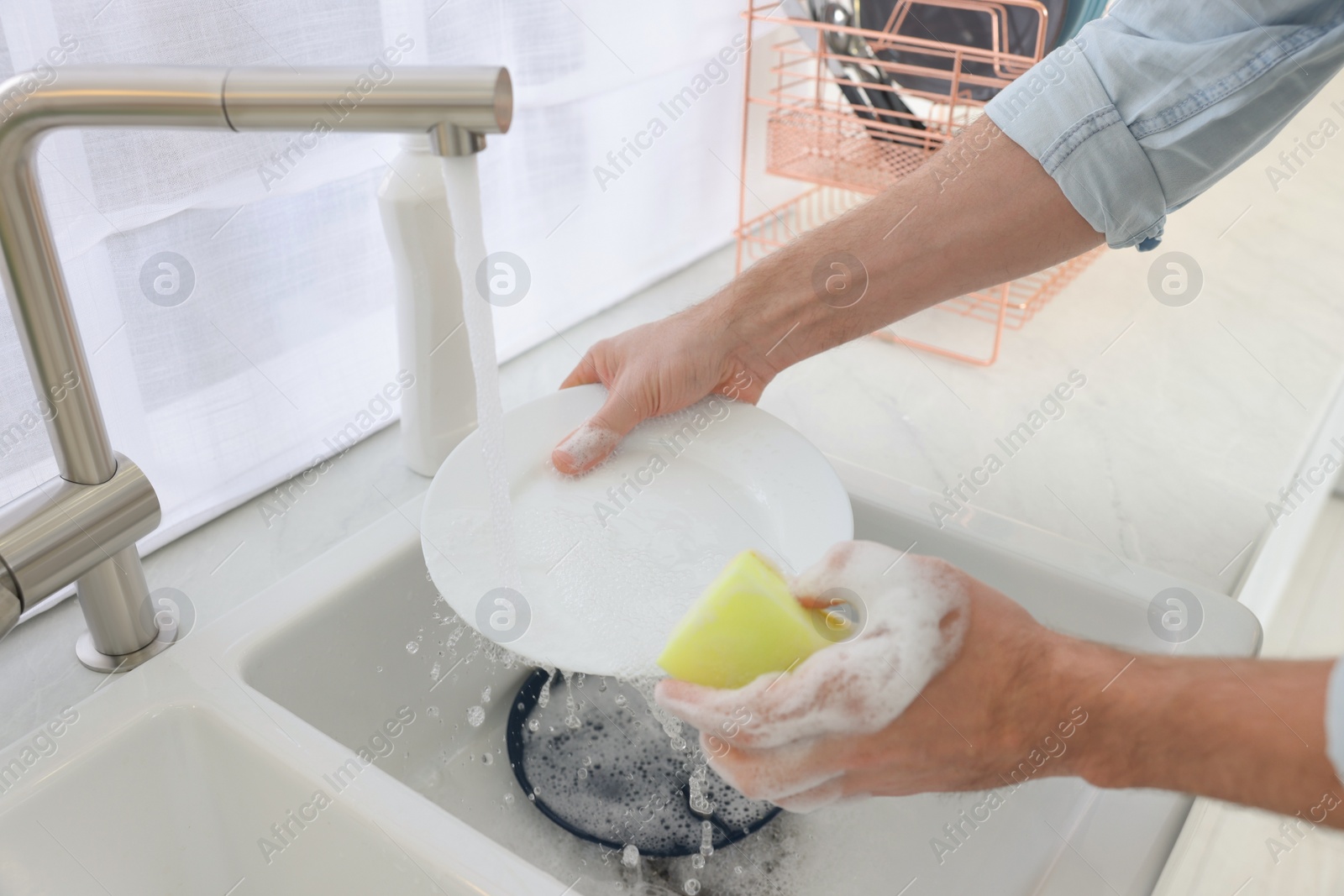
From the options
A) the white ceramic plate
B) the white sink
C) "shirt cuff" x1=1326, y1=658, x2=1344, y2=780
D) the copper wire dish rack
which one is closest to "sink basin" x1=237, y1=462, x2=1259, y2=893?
the white sink

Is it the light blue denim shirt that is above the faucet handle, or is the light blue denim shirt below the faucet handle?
above

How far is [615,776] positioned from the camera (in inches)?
29.8

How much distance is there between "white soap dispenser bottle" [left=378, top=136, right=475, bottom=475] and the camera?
2.55 feet

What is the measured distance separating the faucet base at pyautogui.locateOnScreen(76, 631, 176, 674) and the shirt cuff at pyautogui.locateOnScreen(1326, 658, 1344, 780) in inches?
25.3

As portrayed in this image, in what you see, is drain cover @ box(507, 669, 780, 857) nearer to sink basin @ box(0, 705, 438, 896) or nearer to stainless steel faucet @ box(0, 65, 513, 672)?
sink basin @ box(0, 705, 438, 896)

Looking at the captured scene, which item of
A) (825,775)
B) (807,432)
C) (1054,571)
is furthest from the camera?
(807,432)

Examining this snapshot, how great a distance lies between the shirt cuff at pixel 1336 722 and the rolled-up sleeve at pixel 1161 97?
438 millimetres

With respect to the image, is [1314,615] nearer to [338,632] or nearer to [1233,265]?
[1233,265]

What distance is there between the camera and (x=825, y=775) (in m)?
0.50

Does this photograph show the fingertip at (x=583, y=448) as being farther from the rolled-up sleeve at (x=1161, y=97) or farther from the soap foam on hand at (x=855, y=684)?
the rolled-up sleeve at (x=1161, y=97)

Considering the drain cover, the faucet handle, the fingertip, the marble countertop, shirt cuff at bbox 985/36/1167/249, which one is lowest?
the drain cover

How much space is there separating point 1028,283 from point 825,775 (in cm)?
97

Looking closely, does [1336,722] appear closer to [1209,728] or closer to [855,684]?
[1209,728]

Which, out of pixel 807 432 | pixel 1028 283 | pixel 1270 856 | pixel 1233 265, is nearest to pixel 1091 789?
pixel 1270 856
